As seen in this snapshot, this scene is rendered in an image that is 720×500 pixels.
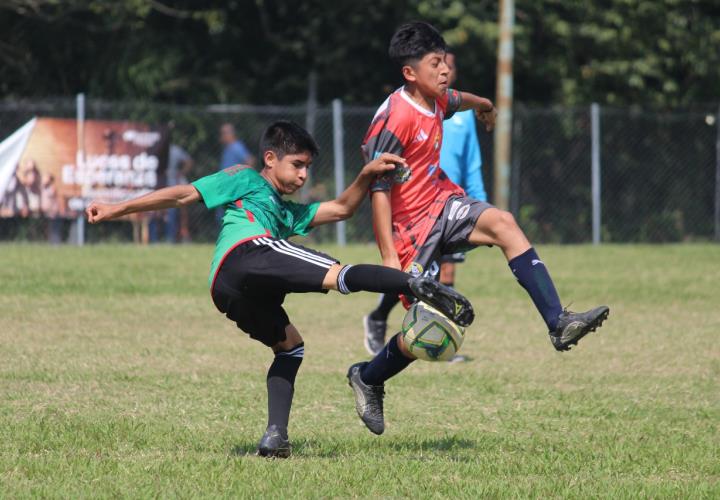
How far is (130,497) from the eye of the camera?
4.96 metres

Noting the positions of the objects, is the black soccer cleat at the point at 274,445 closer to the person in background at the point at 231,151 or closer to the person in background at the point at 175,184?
the person in background at the point at 175,184

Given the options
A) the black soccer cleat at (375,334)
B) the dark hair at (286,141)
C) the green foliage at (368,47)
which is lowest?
the black soccer cleat at (375,334)

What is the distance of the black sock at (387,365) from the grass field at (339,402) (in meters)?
0.32

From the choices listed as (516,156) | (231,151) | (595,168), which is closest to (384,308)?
(231,151)

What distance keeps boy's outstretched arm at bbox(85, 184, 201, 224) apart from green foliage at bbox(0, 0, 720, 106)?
16.7 m

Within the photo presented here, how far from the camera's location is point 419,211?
6375mm

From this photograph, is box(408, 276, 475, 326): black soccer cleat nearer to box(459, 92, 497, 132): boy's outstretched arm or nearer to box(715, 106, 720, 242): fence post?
box(459, 92, 497, 132): boy's outstretched arm

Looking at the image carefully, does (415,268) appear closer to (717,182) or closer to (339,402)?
(339,402)

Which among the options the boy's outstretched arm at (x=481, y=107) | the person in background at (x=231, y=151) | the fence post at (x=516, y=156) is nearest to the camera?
the boy's outstretched arm at (x=481, y=107)

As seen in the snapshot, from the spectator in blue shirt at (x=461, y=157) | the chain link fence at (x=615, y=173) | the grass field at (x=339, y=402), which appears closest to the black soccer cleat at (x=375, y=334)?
the grass field at (x=339, y=402)

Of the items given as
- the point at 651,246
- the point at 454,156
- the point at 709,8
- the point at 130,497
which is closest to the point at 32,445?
the point at 130,497

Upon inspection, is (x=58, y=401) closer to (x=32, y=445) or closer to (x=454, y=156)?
(x=32, y=445)

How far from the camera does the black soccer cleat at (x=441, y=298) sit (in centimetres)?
520

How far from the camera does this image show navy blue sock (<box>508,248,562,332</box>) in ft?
20.2
